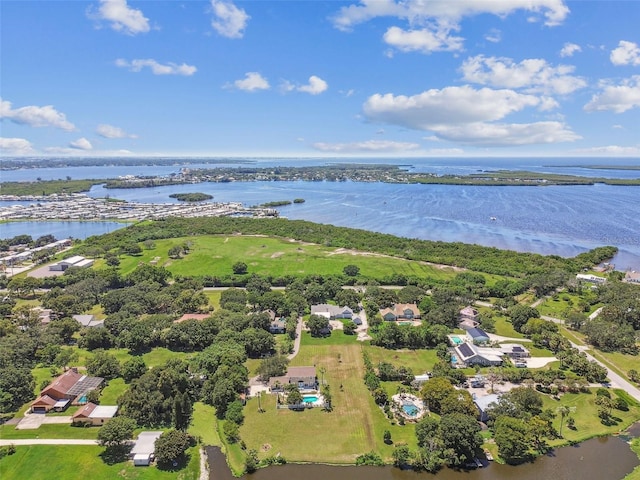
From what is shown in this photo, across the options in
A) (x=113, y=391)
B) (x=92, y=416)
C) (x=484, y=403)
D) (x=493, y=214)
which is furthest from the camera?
(x=493, y=214)

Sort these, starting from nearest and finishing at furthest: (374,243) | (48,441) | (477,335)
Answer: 1. (48,441)
2. (477,335)
3. (374,243)

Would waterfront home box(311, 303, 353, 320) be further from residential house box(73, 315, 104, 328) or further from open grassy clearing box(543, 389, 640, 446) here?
residential house box(73, 315, 104, 328)

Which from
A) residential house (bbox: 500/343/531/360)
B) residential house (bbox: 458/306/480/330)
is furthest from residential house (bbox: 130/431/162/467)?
residential house (bbox: 458/306/480/330)

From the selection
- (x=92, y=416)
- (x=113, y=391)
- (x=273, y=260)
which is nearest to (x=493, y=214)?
(x=273, y=260)

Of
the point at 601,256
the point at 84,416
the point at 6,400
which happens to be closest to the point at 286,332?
the point at 84,416

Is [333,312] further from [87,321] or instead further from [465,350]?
[87,321]

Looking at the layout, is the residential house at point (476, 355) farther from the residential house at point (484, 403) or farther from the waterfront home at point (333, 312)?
the waterfront home at point (333, 312)
